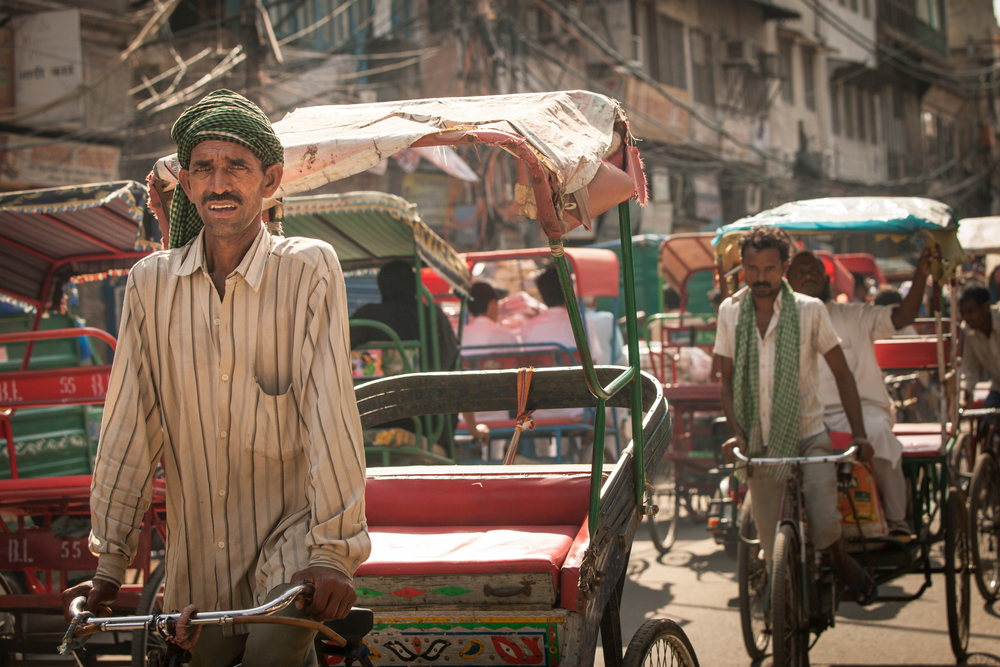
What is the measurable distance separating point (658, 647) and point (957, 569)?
2466mm

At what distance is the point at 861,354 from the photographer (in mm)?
5398

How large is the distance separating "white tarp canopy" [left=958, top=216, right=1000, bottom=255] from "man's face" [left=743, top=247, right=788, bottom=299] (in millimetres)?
4812

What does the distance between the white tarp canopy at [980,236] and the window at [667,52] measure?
45.4 feet

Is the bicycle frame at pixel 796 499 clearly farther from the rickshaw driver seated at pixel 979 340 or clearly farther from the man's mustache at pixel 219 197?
the rickshaw driver seated at pixel 979 340

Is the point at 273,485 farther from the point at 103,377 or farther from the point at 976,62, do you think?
the point at 976,62

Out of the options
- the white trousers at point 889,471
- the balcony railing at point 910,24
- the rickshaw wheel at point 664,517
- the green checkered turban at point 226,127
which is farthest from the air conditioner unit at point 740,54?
the green checkered turban at point 226,127

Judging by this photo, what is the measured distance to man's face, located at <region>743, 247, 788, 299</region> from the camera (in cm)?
437

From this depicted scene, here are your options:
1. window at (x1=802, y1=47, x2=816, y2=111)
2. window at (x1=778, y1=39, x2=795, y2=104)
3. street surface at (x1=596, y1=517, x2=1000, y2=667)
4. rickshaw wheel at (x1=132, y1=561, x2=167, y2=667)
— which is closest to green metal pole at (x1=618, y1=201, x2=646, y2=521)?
rickshaw wheel at (x1=132, y1=561, x2=167, y2=667)

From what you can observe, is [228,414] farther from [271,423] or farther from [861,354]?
[861,354]

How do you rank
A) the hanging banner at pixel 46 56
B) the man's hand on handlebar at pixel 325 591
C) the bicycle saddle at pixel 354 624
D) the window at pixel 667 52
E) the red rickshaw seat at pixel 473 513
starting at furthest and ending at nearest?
the window at pixel 667 52 < the hanging banner at pixel 46 56 < the red rickshaw seat at pixel 473 513 < the bicycle saddle at pixel 354 624 < the man's hand on handlebar at pixel 325 591

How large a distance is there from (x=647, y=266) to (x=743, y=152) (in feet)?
Answer: 34.7

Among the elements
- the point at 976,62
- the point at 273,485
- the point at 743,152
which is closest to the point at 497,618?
the point at 273,485

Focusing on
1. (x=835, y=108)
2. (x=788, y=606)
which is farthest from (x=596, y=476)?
(x=835, y=108)

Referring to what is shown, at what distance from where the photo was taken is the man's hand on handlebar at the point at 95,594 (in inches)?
74.7
